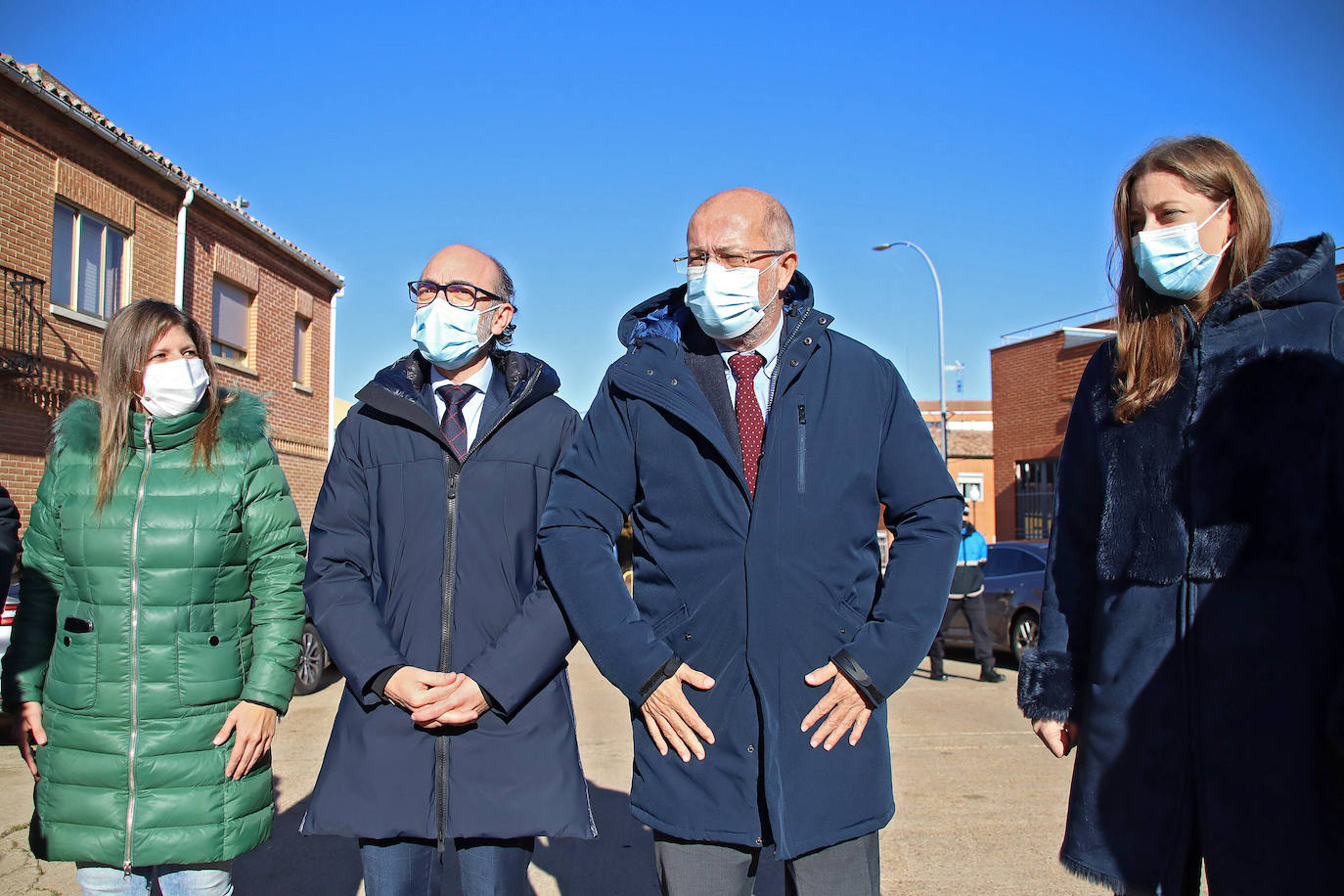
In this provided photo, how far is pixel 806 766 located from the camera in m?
2.30

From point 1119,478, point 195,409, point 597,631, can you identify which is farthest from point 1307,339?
point 195,409

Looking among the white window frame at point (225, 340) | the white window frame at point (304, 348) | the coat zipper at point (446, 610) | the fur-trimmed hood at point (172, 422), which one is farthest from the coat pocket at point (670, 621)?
the white window frame at point (304, 348)

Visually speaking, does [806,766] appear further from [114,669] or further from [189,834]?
[114,669]

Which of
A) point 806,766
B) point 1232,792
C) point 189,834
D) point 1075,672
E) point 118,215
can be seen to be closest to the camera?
point 1232,792

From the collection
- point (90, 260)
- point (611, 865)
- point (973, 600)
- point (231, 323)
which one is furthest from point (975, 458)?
point (611, 865)

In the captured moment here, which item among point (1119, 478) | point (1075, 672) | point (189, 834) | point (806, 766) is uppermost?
point (1119, 478)

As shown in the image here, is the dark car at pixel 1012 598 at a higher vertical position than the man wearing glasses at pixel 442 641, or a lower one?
lower

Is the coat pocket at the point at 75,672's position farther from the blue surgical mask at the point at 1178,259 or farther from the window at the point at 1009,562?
the window at the point at 1009,562

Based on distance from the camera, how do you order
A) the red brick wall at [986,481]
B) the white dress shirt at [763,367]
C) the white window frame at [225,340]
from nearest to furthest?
the white dress shirt at [763,367]
the white window frame at [225,340]
the red brick wall at [986,481]

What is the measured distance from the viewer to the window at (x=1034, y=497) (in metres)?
22.5

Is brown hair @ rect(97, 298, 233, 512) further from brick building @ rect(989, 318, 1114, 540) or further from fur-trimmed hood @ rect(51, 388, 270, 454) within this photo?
brick building @ rect(989, 318, 1114, 540)

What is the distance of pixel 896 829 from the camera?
16.9 feet

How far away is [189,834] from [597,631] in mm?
1466

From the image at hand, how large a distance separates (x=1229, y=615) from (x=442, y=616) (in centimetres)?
196
